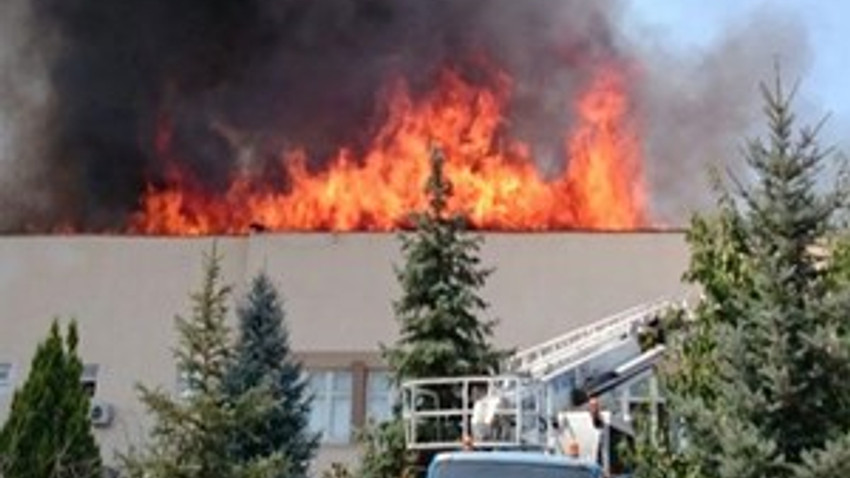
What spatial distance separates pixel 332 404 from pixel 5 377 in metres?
6.03

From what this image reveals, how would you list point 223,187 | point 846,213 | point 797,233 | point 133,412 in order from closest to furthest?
point 797,233
point 846,213
point 133,412
point 223,187

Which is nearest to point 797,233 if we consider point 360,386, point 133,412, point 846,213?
point 846,213

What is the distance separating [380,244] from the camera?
28.3 m

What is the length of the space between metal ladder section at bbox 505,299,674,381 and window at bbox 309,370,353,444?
655 centimetres

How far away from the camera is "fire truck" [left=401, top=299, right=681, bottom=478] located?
1569cm

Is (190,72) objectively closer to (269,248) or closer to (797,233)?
(269,248)

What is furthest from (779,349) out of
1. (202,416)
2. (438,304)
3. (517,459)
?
(438,304)

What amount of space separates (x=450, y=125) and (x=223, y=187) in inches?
199

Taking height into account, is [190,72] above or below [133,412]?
above

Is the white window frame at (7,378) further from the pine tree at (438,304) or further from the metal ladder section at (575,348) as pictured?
the metal ladder section at (575,348)

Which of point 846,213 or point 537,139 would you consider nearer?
point 846,213

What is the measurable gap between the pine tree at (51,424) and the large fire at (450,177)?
8.92 meters

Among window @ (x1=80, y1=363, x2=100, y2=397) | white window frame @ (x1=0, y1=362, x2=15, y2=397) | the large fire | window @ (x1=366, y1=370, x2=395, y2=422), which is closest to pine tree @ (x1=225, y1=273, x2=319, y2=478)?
window @ (x1=366, y1=370, x2=395, y2=422)

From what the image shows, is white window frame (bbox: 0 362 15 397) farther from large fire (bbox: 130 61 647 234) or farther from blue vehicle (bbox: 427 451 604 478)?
blue vehicle (bbox: 427 451 604 478)
